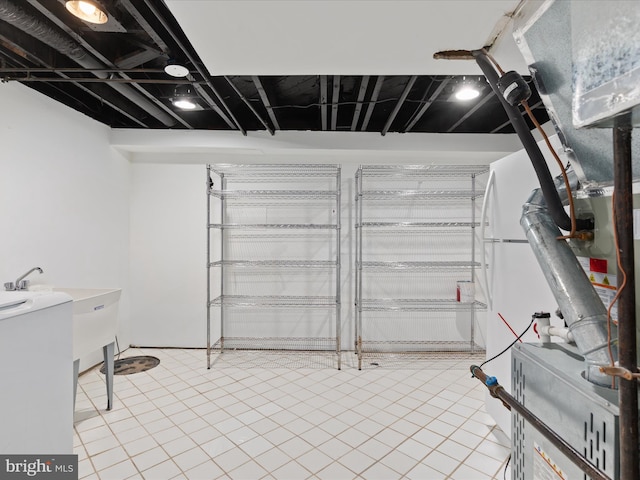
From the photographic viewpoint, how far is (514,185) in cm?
163

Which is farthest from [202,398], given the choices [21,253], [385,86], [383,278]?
[385,86]

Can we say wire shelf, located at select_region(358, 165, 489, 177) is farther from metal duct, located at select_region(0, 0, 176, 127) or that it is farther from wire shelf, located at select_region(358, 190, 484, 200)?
metal duct, located at select_region(0, 0, 176, 127)

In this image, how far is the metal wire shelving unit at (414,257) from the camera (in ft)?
10.3

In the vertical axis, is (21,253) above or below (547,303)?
above

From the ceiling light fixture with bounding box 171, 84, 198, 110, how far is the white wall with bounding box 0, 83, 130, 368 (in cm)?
94

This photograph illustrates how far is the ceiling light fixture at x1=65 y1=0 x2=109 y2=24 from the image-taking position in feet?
4.40

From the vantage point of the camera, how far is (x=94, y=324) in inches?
74.4

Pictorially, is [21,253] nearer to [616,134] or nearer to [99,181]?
[99,181]

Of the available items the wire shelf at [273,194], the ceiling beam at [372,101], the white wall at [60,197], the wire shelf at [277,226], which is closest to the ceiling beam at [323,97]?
the ceiling beam at [372,101]

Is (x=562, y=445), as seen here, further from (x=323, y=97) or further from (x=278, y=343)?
(x=278, y=343)

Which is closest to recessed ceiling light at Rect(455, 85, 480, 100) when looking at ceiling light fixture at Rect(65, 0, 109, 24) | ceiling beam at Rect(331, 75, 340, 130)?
ceiling beam at Rect(331, 75, 340, 130)

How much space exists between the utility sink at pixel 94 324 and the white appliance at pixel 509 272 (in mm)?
2507

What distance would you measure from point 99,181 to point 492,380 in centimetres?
332

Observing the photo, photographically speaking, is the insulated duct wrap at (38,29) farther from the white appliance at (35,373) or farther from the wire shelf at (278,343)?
the wire shelf at (278,343)
